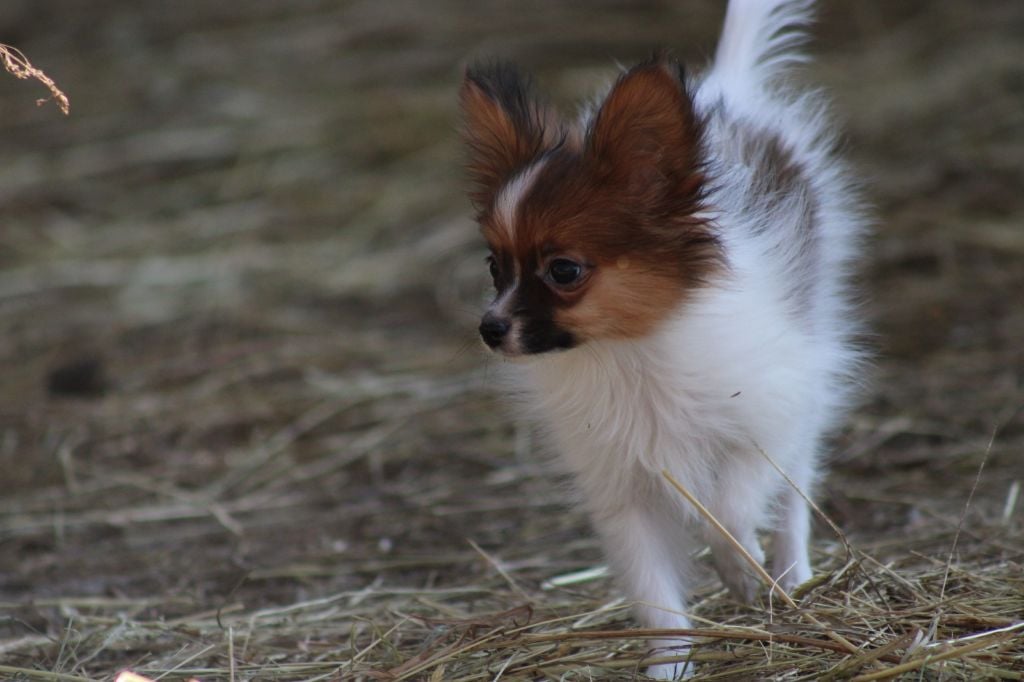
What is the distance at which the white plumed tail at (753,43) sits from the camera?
459cm

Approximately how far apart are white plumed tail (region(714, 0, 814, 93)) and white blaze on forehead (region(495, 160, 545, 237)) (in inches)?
47.6

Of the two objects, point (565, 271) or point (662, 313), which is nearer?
point (565, 271)

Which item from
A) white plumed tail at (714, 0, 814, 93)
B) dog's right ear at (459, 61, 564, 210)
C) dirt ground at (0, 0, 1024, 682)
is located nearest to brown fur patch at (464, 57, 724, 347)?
dog's right ear at (459, 61, 564, 210)

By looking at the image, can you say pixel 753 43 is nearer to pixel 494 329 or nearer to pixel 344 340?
pixel 494 329

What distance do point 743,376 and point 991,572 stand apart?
98 centimetres

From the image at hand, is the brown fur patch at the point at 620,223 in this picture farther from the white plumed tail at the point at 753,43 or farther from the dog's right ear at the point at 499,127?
the white plumed tail at the point at 753,43

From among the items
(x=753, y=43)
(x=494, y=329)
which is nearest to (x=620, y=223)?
(x=494, y=329)

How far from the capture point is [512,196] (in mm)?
3533

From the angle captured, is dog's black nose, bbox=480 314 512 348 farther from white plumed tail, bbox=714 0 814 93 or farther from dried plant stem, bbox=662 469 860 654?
white plumed tail, bbox=714 0 814 93

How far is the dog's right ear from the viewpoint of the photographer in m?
3.77

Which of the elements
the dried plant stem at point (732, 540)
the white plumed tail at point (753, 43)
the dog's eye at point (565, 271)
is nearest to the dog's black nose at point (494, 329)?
the dog's eye at point (565, 271)

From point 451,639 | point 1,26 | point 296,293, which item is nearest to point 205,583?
point 451,639

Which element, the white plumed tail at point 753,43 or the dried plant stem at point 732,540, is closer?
the dried plant stem at point 732,540

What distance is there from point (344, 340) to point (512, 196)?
3810 mm
